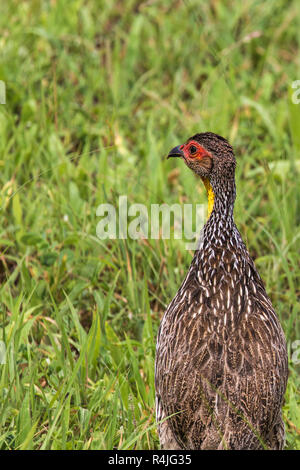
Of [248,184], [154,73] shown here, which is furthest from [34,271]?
[154,73]

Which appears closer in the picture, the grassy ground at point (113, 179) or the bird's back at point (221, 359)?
the bird's back at point (221, 359)

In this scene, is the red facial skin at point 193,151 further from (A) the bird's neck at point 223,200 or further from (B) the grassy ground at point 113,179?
(B) the grassy ground at point 113,179

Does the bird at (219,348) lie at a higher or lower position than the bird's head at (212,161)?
lower

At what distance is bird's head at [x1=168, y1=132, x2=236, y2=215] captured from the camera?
4.20m

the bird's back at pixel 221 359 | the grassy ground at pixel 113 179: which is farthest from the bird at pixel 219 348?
the grassy ground at pixel 113 179

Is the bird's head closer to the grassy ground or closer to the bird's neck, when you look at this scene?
the bird's neck

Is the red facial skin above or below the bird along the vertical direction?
above

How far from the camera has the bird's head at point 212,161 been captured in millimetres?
4195

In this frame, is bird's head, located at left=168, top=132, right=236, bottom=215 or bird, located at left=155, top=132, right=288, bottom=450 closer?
bird, located at left=155, top=132, right=288, bottom=450

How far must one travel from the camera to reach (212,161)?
4234 mm

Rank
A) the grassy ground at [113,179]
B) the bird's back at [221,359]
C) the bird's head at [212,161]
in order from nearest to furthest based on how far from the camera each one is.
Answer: the bird's back at [221,359]
the bird's head at [212,161]
the grassy ground at [113,179]

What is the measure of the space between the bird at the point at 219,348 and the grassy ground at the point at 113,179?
11.3 inches

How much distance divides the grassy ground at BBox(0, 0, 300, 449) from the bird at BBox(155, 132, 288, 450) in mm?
288

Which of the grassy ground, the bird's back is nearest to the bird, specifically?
the bird's back
